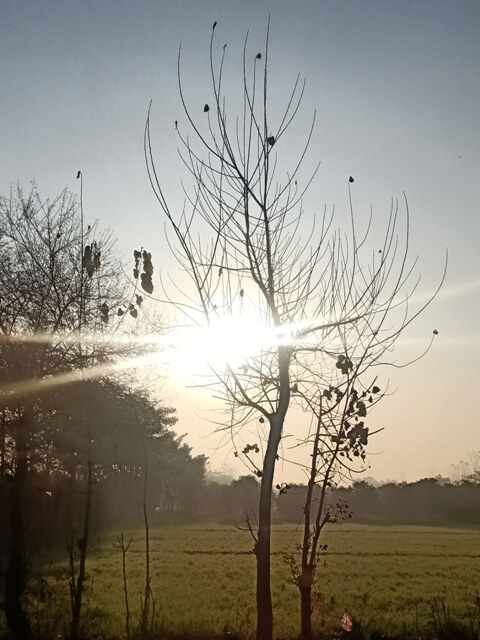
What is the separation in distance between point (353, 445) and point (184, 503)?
169 feet

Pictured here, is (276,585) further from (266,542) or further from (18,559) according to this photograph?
(266,542)

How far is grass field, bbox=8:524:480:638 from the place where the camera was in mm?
13625

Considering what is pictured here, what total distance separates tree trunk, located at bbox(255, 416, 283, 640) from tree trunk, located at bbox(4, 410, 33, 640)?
7.40 m

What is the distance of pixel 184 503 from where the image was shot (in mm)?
56625

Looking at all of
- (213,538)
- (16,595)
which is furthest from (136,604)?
(213,538)

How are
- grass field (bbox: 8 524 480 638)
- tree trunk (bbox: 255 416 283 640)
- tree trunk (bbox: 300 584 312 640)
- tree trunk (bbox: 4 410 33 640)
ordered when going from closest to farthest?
tree trunk (bbox: 255 416 283 640), tree trunk (bbox: 300 584 312 640), tree trunk (bbox: 4 410 33 640), grass field (bbox: 8 524 480 638)

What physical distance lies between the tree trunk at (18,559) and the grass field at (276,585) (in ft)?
2.40

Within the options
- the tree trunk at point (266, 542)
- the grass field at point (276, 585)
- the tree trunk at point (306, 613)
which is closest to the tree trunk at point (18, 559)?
the grass field at point (276, 585)

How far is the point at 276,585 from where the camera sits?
75.0ft

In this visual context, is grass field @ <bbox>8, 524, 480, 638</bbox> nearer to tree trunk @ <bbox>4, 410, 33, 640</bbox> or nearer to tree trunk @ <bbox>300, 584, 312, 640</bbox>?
tree trunk @ <bbox>300, 584, 312, 640</bbox>

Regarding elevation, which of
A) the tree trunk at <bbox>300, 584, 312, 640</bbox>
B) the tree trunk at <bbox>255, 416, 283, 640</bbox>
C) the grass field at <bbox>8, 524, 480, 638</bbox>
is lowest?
the grass field at <bbox>8, 524, 480, 638</bbox>

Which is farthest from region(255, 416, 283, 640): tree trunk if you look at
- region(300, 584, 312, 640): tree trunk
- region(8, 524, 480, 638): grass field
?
region(8, 524, 480, 638): grass field

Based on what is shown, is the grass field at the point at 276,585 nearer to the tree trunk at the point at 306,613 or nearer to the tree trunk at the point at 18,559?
the tree trunk at the point at 306,613

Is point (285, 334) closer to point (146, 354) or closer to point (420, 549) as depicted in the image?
point (146, 354)
